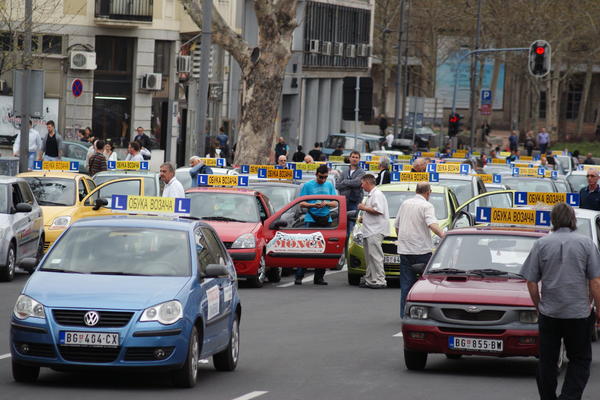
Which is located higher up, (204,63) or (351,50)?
(351,50)

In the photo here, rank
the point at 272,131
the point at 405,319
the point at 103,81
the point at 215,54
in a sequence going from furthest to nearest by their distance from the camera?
the point at 215,54 < the point at 103,81 < the point at 272,131 < the point at 405,319

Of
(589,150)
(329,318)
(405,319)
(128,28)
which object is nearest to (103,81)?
(128,28)

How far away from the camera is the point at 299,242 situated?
22.0 meters

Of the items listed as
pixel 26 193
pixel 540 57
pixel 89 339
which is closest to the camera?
pixel 89 339

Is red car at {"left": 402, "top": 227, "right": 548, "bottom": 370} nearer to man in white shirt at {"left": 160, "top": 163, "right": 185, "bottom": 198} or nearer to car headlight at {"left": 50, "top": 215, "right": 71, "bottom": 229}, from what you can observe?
man in white shirt at {"left": 160, "top": 163, "right": 185, "bottom": 198}

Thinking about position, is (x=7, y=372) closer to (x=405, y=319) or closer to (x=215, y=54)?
(x=405, y=319)

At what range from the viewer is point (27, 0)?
29875 millimetres

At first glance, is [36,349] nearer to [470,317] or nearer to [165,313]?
[165,313]

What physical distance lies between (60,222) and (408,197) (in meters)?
5.57

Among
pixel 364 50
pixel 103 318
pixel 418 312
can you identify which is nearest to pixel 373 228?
pixel 418 312

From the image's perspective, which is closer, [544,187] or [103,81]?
[544,187]

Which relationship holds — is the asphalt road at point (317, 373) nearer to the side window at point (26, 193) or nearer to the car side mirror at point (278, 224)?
the side window at point (26, 193)

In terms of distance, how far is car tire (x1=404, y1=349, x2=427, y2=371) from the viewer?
12977 millimetres

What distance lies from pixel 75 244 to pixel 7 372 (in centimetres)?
118
